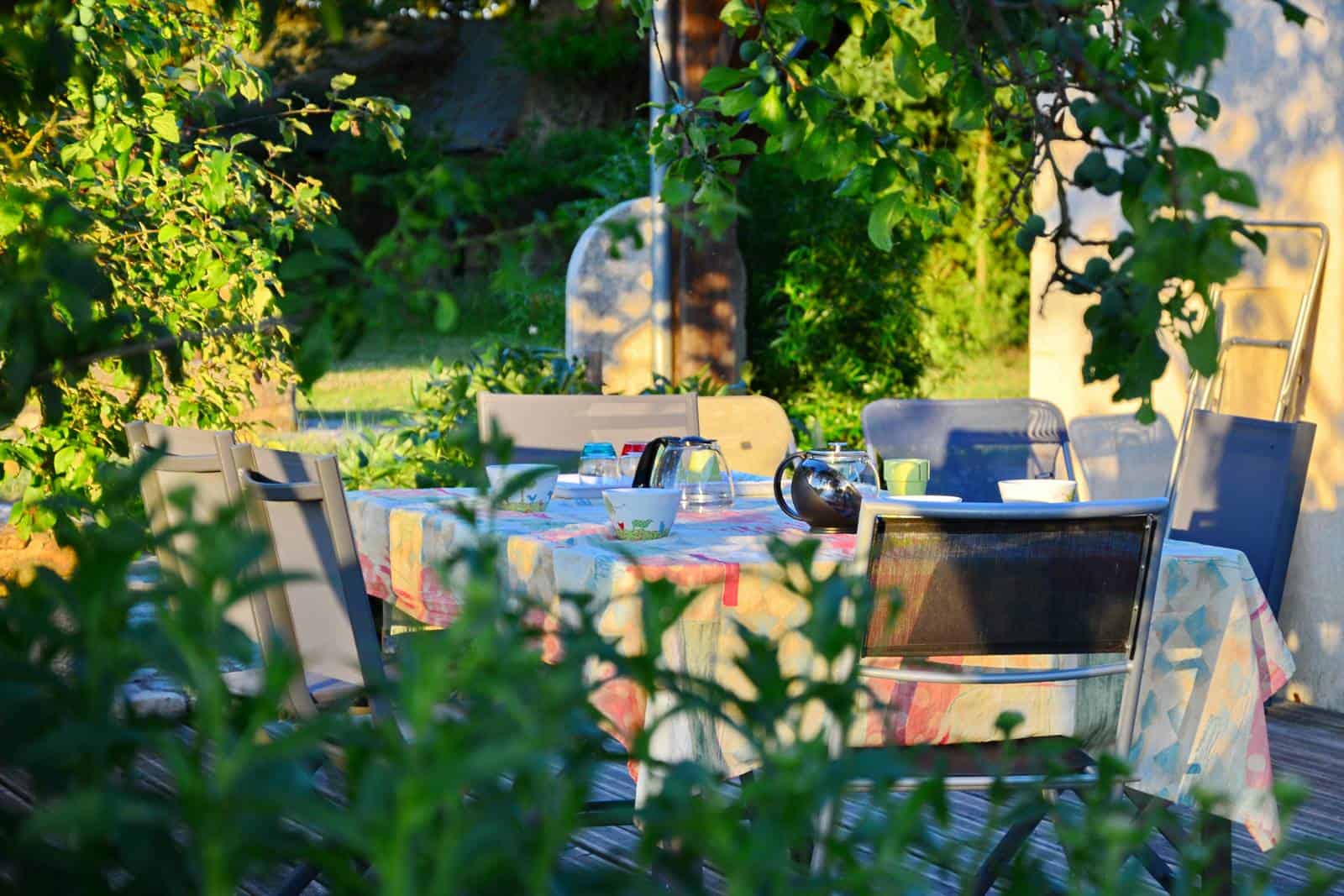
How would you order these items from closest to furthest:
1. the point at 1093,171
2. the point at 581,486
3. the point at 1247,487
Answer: the point at 1093,171 < the point at 581,486 < the point at 1247,487

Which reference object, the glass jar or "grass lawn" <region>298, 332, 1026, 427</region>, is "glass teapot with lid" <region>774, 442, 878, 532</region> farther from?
"grass lawn" <region>298, 332, 1026, 427</region>

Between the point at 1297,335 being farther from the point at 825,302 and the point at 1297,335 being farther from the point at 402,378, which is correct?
the point at 402,378

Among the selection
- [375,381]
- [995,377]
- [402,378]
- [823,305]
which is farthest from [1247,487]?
[995,377]

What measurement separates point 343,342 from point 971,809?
10.0 ft

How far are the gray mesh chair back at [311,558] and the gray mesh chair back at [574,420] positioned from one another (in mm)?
1302

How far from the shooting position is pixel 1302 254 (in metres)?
4.68

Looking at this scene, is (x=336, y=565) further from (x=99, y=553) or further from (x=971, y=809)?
(x=99, y=553)

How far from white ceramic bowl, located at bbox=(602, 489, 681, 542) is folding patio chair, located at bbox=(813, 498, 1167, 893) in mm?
539

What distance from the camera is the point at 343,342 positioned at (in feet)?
2.27

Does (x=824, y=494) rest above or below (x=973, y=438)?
above

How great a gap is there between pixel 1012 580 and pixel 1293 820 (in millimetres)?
1575

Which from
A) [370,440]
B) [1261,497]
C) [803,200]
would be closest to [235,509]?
[1261,497]

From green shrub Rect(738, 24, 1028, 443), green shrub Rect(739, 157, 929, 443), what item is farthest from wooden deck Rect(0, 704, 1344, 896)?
green shrub Rect(739, 157, 929, 443)

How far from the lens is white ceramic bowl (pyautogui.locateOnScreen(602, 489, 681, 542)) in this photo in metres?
2.74
